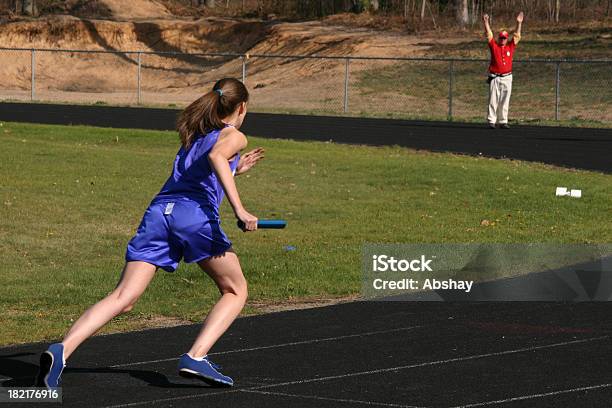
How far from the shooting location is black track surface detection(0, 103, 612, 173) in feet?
83.7

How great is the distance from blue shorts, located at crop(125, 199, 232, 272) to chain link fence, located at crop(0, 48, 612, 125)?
2816 centimetres

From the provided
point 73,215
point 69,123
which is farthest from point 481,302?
point 69,123

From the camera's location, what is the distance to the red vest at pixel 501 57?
28.5 metres

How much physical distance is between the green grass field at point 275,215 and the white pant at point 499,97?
3812 millimetres

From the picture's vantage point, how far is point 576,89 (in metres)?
39.7

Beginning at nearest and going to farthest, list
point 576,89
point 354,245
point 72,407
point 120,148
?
point 72,407
point 354,245
point 120,148
point 576,89

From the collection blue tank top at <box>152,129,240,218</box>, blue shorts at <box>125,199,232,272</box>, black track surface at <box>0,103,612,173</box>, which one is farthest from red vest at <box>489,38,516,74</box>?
blue shorts at <box>125,199,232,272</box>

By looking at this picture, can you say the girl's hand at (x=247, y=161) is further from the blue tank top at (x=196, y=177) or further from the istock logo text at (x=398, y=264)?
the istock logo text at (x=398, y=264)

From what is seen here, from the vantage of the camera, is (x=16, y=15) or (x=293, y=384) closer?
(x=293, y=384)

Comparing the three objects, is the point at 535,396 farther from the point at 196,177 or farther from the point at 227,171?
the point at 196,177

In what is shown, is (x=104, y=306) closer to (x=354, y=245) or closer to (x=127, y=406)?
(x=127, y=406)

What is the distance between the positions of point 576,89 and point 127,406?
3378 cm
